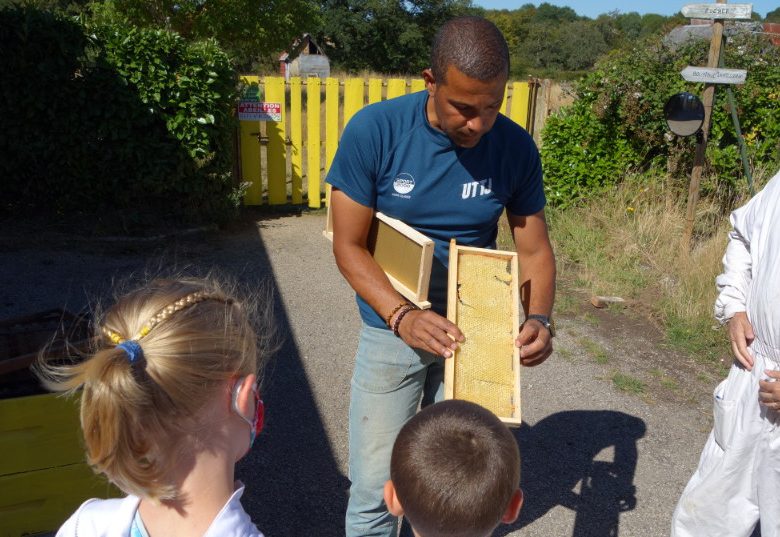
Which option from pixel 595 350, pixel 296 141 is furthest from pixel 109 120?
pixel 595 350

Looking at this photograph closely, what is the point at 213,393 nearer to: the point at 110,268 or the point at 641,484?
the point at 641,484

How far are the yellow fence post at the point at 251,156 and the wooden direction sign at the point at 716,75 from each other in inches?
229

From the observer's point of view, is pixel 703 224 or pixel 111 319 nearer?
pixel 111 319

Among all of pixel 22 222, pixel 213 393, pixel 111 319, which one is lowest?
pixel 22 222

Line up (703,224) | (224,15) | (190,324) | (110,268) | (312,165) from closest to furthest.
→ 1. (190,324)
2. (110,268)
3. (703,224)
4. (312,165)
5. (224,15)

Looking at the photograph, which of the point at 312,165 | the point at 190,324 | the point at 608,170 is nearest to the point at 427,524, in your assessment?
the point at 190,324

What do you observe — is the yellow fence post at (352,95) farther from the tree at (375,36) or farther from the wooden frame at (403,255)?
the tree at (375,36)

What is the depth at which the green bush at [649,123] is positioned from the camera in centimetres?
808

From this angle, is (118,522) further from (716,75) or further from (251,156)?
(251,156)

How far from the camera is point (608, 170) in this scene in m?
8.69

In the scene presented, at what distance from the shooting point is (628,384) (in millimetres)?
5078

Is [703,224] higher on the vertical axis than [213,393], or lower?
lower

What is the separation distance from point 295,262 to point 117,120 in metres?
2.80

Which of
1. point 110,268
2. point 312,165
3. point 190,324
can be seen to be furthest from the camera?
point 312,165
